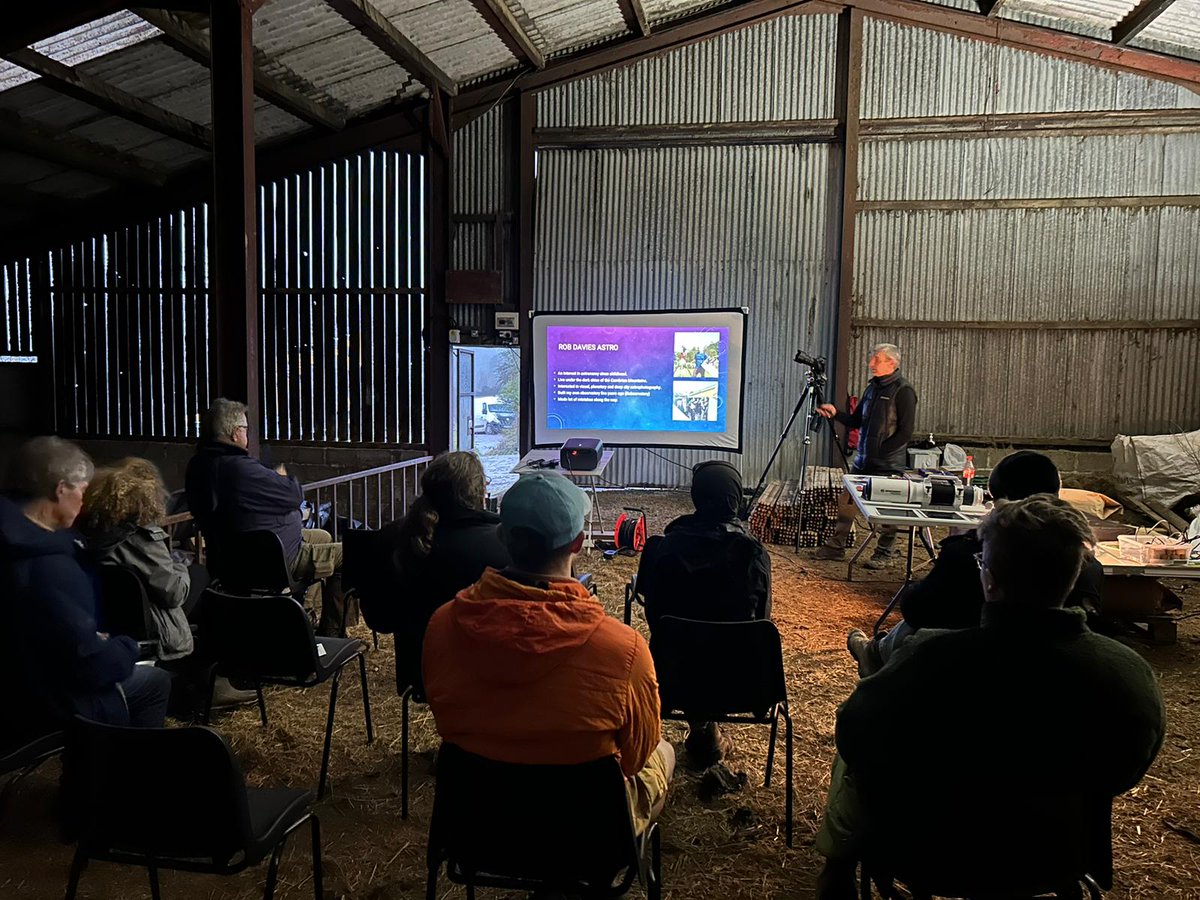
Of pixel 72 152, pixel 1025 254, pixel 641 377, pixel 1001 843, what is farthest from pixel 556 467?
pixel 72 152

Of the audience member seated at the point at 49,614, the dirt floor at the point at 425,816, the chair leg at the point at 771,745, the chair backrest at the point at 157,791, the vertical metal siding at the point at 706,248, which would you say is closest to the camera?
the chair backrest at the point at 157,791

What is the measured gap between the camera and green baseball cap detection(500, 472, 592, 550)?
5.49 feet

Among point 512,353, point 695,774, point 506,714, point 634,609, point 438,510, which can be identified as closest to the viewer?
point 506,714

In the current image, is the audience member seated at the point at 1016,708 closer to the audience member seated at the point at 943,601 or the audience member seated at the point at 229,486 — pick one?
the audience member seated at the point at 943,601

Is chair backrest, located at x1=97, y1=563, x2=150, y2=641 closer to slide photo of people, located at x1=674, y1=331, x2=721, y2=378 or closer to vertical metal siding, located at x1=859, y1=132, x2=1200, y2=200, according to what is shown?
slide photo of people, located at x1=674, y1=331, x2=721, y2=378

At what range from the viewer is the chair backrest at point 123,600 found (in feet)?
8.51

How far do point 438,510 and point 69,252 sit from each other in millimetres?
9802

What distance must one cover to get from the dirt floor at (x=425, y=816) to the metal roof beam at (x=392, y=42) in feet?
17.8

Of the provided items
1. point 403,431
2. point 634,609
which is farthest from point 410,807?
point 403,431

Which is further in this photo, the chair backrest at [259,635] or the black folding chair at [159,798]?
the chair backrest at [259,635]

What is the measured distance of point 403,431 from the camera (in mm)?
9359

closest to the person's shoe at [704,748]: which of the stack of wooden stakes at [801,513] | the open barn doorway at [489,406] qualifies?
the stack of wooden stakes at [801,513]

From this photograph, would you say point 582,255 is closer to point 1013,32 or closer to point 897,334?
point 897,334

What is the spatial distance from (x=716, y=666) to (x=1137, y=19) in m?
8.30
